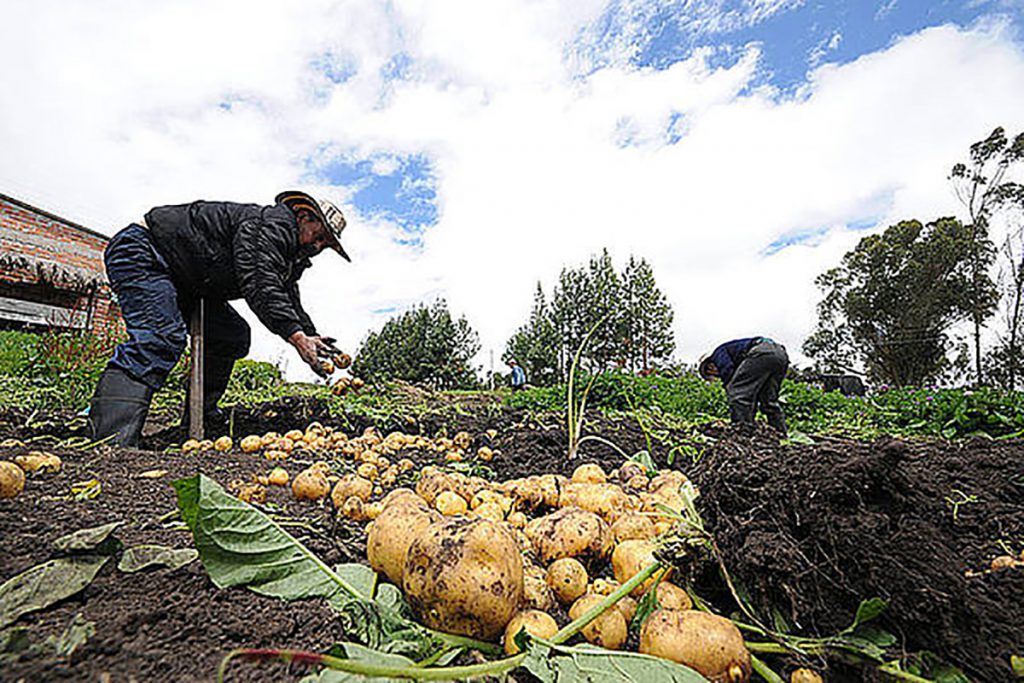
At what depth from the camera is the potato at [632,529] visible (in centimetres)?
153

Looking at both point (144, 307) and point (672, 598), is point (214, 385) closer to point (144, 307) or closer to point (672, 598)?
point (144, 307)

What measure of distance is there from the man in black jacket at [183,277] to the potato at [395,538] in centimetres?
273

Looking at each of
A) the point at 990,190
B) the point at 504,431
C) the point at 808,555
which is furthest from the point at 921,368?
the point at 808,555

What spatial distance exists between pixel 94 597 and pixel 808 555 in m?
1.51

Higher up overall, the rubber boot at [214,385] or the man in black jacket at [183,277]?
the man in black jacket at [183,277]

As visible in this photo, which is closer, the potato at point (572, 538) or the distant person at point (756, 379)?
the potato at point (572, 538)

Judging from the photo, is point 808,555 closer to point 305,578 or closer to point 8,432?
point 305,578

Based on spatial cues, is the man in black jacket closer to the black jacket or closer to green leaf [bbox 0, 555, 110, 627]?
the black jacket

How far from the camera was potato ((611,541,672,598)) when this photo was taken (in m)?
1.30

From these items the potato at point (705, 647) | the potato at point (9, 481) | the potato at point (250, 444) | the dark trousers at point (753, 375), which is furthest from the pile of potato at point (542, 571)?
the dark trousers at point (753, 375)

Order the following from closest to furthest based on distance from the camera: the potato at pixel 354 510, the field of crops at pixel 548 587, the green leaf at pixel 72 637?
1. the green leaf at pixel 72 637
2. the field of crops at pixel 548 587
3. the potato at pixel 354 510

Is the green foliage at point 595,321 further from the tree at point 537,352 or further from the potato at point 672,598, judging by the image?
the potato at point 672,598

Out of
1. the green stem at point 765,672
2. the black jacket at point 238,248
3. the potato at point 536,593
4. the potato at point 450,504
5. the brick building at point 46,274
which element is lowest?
the green stem at point 765,672

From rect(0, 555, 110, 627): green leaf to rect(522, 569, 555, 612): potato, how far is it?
95 cm
